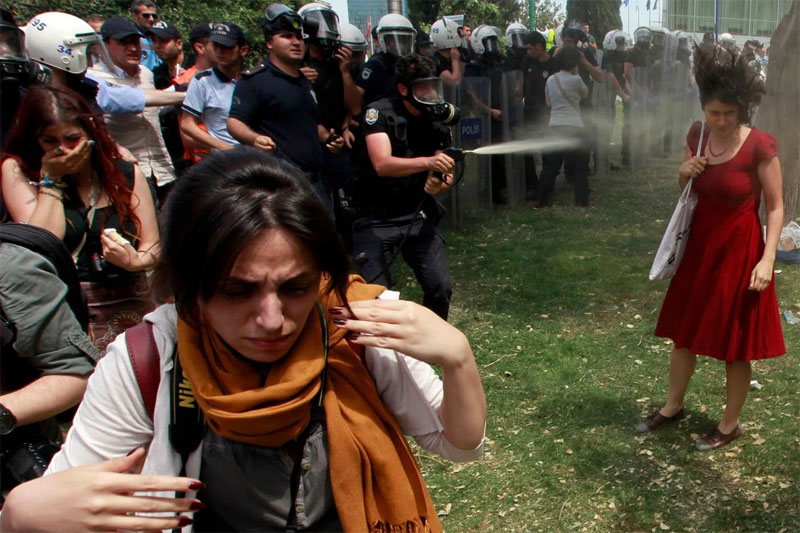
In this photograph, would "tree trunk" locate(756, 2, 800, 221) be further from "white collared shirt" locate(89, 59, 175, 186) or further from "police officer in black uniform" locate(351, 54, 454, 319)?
"white collared shirt" locate(89, 59, 175, 186)

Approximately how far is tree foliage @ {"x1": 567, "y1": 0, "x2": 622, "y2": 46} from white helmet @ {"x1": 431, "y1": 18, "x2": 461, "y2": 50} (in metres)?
13.9

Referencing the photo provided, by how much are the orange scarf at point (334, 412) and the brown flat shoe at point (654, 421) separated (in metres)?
2.74

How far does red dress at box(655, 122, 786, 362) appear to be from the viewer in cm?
358

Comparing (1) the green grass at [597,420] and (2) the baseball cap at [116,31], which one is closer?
(1) the green grass at [597,420]

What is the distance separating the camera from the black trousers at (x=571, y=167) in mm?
10164

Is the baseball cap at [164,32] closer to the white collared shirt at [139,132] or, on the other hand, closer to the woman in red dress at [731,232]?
the white collared shirt at [139,132]

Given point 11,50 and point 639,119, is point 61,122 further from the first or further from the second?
point 639,119

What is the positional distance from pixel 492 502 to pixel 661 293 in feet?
11.4

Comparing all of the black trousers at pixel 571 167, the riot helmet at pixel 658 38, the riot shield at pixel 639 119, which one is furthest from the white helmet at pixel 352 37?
the riot helmet at pixel 658 38

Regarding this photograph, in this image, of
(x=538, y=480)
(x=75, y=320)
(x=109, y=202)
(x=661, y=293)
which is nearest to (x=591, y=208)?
(x=661, y=293)

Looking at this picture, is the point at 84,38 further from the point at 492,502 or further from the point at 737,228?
the point at 737,228

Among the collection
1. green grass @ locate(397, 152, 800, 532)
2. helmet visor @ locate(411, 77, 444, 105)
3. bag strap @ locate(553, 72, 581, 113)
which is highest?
helmet visor @ locate(411, 77, 444, 105)

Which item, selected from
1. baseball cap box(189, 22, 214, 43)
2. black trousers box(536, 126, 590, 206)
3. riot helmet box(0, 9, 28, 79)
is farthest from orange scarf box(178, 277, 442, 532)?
black trousers box(536, 126, 590, 206)

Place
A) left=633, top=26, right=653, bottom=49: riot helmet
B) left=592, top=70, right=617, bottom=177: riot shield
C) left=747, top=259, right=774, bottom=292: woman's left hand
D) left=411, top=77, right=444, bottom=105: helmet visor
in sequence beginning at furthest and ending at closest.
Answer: left=633, top=26, right=653, bottom=49: riot helmet, left=592, top=70, right=617, bottom=177: riot shield, left=411, top=77, right=444, bottom=105: helmet visor, left=747, top=259, right=774, bottom=292: woman's left hand
